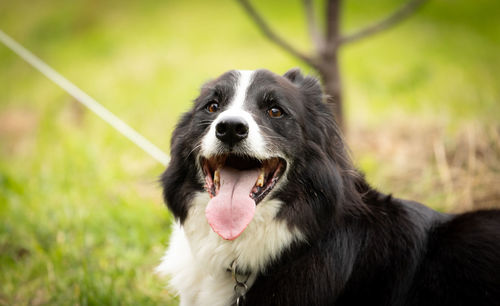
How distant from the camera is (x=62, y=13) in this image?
14875 millimetres

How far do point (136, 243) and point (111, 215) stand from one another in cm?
67

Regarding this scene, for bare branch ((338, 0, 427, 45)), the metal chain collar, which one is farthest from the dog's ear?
bare branch ((338, 0, 427, 45))

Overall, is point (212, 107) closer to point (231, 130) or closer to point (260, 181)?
point (231, 130)

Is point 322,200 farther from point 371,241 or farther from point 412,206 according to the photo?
point 412,206

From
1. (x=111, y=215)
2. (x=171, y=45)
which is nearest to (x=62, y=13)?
(x=171, y=45)

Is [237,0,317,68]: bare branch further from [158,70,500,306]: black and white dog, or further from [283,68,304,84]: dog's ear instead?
[158,70,500,306]: black and white dog

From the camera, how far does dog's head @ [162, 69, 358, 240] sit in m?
2.63

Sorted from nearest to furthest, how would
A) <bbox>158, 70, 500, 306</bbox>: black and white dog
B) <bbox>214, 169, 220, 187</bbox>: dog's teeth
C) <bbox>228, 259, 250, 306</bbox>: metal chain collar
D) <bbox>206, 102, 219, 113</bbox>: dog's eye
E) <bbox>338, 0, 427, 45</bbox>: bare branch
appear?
<bbox>158, 70, 500, 306</bbox>: black and white dog, <bbox>228, 259, 250, 306</bbox>: metal chain collar, <bbox>214, 169, 220, 187</bbox>: dog's teeth, <bbox>206, 102, 219, 113</bbox>: dog's eye, <bbox>338, 0, 427, 45</bbox>: bare branch

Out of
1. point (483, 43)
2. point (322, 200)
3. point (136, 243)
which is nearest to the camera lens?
point (322, 200)

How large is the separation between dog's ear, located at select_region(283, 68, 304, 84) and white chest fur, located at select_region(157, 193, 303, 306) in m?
1.02

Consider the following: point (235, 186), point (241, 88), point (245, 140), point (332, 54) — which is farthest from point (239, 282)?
point (332, 54)

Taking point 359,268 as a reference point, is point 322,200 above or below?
above

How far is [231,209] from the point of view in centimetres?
259

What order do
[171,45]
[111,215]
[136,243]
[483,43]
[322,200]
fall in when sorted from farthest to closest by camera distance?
[171,45] < [483,43] < [111,215] < [136,243] < [322,200]
